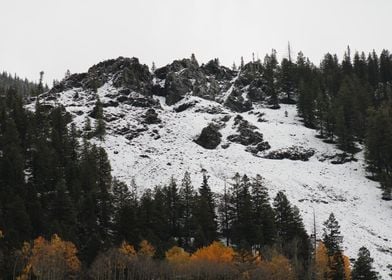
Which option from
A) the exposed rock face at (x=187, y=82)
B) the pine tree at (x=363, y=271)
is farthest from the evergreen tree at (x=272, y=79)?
the pine tree at (x=363, y=271)

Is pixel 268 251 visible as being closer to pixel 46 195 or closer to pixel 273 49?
pixel 46 195

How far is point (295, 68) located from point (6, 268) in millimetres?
116937

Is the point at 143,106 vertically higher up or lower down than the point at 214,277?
higher up

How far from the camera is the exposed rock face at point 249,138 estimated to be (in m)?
103

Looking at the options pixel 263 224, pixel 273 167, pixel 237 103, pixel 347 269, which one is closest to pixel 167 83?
pixel 237 103

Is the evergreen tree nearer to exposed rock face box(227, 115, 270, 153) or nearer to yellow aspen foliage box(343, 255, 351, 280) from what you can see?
exposed rock face box(227, 115, 270, 153)

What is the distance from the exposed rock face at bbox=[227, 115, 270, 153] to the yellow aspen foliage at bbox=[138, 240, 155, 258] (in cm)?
4883

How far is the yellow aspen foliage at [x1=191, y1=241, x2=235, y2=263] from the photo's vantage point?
55.4 meters

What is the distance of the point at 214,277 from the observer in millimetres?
53469

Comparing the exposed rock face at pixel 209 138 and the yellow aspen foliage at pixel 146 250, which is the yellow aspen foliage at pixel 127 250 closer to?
the yellow aspen foliage at pixel 146 250

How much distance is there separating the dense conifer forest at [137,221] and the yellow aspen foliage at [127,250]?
15cm

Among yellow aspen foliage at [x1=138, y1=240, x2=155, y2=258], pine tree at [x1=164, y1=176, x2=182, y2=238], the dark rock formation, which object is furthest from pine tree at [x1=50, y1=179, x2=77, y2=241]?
the dark rock formation

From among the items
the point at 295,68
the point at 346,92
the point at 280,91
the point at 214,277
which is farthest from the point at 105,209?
the point at 295,68

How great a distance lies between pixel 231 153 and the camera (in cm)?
10012
